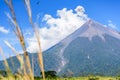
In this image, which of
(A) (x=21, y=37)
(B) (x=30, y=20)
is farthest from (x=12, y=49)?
(B) (x=30, y=20)

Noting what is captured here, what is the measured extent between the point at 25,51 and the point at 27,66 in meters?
0.18

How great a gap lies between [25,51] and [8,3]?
49 centimetres

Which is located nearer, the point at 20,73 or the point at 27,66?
the point at 27,66

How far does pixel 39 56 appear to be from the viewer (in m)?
3.04

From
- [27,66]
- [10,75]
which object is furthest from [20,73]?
[27,66]

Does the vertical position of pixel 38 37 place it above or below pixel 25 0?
below

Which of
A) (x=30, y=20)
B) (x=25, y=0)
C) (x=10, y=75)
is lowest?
(x=10, y=75)

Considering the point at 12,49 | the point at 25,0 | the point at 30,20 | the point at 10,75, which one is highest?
the point at 25,0

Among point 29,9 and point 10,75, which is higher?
point 29,9

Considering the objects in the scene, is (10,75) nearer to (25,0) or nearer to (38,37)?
(38,37)

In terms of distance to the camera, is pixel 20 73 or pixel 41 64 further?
pixel 20 73

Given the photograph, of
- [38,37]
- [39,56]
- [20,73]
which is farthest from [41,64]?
[20,73]

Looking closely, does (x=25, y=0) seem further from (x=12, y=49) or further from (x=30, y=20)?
(x=12, y=49)

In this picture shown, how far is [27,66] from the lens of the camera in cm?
307
